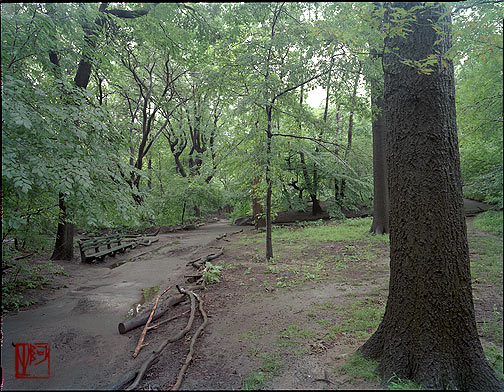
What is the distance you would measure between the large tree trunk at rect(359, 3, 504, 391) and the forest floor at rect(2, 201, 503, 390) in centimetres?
39

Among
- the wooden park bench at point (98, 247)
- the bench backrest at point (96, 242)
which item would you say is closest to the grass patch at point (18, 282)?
the wooden park bench at point (98, 247)

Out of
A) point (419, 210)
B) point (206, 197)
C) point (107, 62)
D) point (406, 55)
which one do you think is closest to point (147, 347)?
Answer: point (419, 210)

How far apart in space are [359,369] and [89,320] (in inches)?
155

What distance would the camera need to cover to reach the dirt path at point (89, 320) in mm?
1842

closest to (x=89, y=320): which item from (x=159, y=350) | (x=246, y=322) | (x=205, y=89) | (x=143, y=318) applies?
(x=143, y=318)

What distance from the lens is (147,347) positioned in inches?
145

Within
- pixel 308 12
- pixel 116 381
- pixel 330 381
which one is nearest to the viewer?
pixel 116 381

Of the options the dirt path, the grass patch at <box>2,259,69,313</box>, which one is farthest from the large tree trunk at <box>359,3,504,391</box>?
the grass patch at <box>2,259,69,313</box>

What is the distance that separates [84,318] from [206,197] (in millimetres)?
14336

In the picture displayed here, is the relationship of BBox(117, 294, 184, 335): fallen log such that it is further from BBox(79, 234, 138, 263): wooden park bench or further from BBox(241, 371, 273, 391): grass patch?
BBox(79, 234, 138, 263): wooden park bench

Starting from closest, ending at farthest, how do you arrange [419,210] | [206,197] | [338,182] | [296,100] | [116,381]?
[116,381], [419,210], [296,100], [338,182], [206,197]

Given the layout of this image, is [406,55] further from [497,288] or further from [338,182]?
[338,182]

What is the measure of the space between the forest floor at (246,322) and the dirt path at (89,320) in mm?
15

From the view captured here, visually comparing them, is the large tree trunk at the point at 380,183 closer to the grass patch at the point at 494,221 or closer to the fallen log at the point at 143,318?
the grass patch at the point at 494,221
